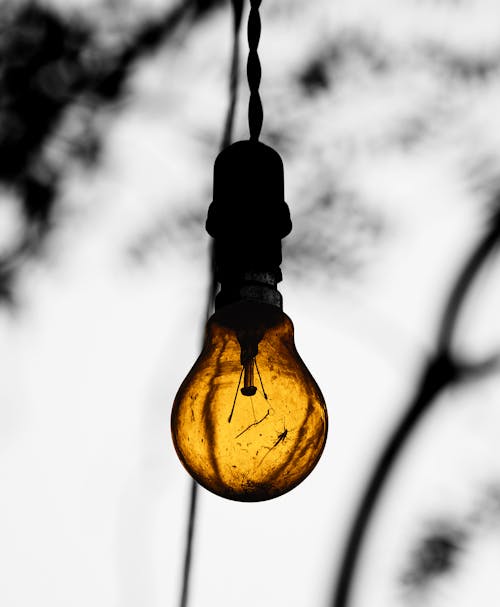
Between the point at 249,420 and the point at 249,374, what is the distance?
4 cm

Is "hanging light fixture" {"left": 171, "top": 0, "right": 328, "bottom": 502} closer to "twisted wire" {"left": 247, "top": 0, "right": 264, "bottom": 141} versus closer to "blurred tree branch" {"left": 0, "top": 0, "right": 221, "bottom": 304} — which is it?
"twisted wire" {"left": 247, "top": 0, "right": 264, "bottom": 141}

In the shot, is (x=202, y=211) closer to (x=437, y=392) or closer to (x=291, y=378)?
(x=437, y=392)

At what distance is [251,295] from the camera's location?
25.9 inches

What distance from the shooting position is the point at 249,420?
61 centimetres

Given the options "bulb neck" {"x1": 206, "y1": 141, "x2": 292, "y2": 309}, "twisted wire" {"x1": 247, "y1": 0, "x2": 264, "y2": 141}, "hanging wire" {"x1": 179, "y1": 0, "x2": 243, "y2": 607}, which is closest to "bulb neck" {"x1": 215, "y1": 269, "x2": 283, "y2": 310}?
"bulb neck" {"x1": 206, "y1": 141, "x2": 292, "y2": 309}

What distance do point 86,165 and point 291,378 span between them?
1230 millimetres

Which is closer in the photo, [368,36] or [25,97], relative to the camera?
[368,36]

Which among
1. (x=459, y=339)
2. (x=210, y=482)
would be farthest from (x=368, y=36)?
(x=210, y=482)

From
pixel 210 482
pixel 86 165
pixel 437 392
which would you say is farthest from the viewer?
pixel 86 165

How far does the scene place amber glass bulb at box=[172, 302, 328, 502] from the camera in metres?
0.61

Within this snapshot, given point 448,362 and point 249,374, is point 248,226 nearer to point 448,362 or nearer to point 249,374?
point 249,374

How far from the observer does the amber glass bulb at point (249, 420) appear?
0.61m

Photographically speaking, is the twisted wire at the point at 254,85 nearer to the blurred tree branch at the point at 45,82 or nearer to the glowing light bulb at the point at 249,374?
the glowing light bulb at the point at 249,374

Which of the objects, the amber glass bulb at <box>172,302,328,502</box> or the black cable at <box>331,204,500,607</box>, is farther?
the black cable at <box>331,204,500,607</box>
